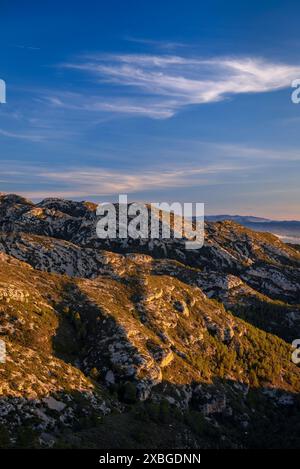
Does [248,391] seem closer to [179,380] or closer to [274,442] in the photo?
[274,442]

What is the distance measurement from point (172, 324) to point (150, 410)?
5946cm

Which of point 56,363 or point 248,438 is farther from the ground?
point 56,363

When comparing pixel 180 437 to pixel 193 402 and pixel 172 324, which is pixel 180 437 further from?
pixel 172 324

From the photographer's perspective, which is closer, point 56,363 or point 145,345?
point 56,363

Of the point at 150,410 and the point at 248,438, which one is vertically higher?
the point at 150,410

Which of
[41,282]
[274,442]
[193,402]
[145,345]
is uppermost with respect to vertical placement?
[41,282]

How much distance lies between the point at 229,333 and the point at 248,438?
183ft

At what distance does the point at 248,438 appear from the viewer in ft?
486

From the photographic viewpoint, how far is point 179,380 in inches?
5812
